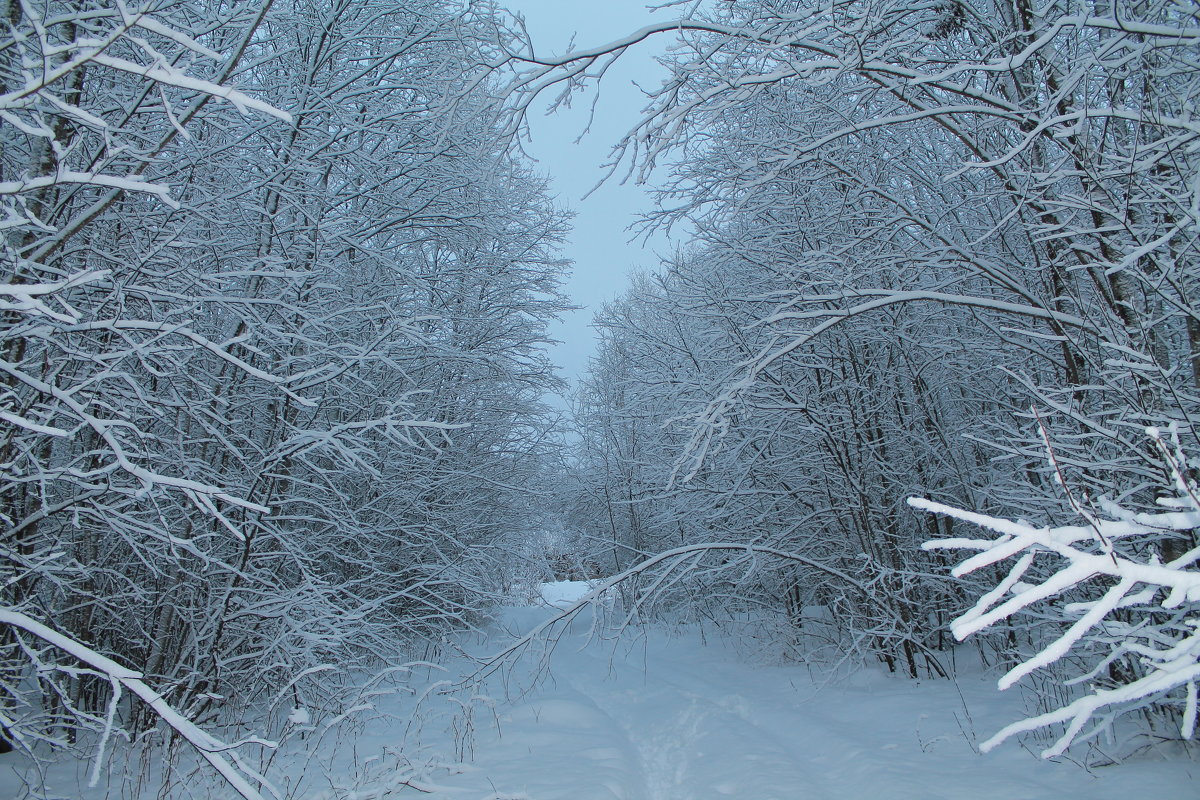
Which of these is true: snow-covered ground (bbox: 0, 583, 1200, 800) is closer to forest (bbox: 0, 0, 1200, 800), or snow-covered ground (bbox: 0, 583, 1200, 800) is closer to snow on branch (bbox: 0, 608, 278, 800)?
forest (bbox: 0, 0, 1200, 800)

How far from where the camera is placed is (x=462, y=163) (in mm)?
7965

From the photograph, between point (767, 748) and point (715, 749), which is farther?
point (715, 749)

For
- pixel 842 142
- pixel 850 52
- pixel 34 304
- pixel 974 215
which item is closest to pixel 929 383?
pixel 974 215

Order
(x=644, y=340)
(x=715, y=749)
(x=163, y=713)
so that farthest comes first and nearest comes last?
(x=644, y=340)
(x=715, y=749)
(x=163, y=713)

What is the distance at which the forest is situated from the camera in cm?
282

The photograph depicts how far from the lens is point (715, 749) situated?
532 centimetres

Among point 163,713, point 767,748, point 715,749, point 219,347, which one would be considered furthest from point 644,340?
point 163,713

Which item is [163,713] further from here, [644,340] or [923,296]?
[644,340]

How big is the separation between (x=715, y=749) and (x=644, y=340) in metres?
5.28

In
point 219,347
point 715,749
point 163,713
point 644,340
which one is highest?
point 644,340

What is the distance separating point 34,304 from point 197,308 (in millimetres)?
2671

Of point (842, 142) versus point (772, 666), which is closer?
point (842, 142)

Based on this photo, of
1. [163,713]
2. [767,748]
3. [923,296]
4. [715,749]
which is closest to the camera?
A: [163,713]

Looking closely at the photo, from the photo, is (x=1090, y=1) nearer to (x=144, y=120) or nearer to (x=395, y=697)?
(x=144, y=120)
